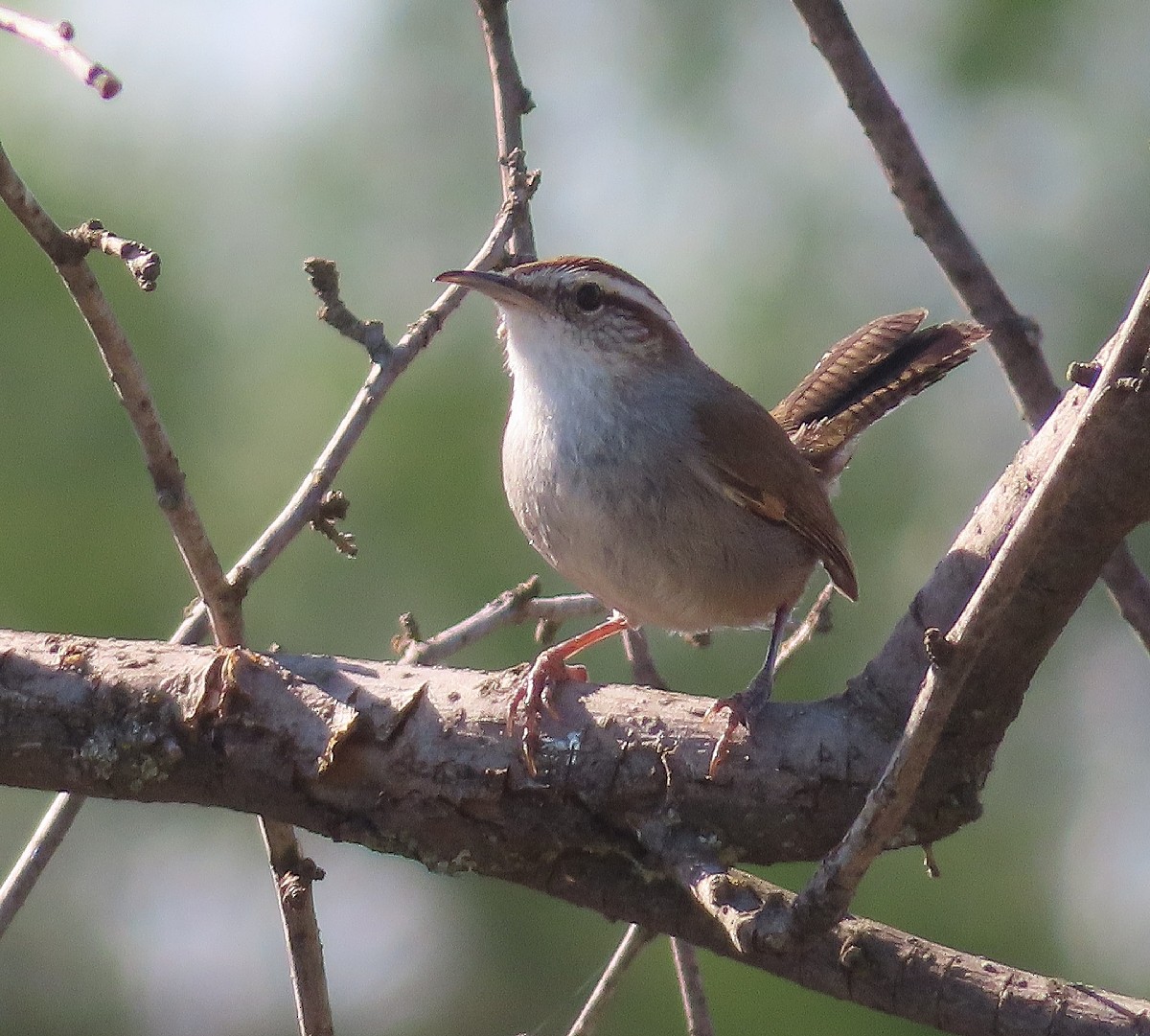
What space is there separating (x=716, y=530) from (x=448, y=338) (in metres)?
3.69

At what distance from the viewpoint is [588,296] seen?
3352mm

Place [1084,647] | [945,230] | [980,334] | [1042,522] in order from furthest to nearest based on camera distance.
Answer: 1. [1084,647]
2. [980,334]
3. [945,230]
4. [1042,522]

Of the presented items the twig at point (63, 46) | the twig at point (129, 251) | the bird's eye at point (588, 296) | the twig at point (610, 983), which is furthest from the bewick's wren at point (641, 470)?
the twig at point (63, 46)

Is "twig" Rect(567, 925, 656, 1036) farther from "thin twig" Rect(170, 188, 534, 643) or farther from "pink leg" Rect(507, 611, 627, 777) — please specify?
"thin twig" Rect(170, 188, 534, 643)

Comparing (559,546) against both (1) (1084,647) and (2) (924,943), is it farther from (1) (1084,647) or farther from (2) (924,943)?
(1) (1084,647)

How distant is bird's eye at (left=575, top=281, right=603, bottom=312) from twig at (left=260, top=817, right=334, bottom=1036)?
1426 mm

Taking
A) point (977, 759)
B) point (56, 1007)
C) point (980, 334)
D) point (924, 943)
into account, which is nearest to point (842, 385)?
point (980, 334)

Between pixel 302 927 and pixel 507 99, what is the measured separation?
1742 millimetres

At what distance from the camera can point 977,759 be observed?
2334 mm

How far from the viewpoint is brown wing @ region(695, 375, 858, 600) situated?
3.21 meters

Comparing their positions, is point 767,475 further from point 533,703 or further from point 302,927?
point 302,927

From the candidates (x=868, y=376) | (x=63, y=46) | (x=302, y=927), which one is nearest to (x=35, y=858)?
(x=302, y=927)

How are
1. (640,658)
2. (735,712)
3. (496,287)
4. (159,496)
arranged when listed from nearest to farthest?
(159,496)
(735,712)
(496,287)
(640,658)

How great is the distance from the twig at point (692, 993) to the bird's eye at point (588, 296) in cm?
146
